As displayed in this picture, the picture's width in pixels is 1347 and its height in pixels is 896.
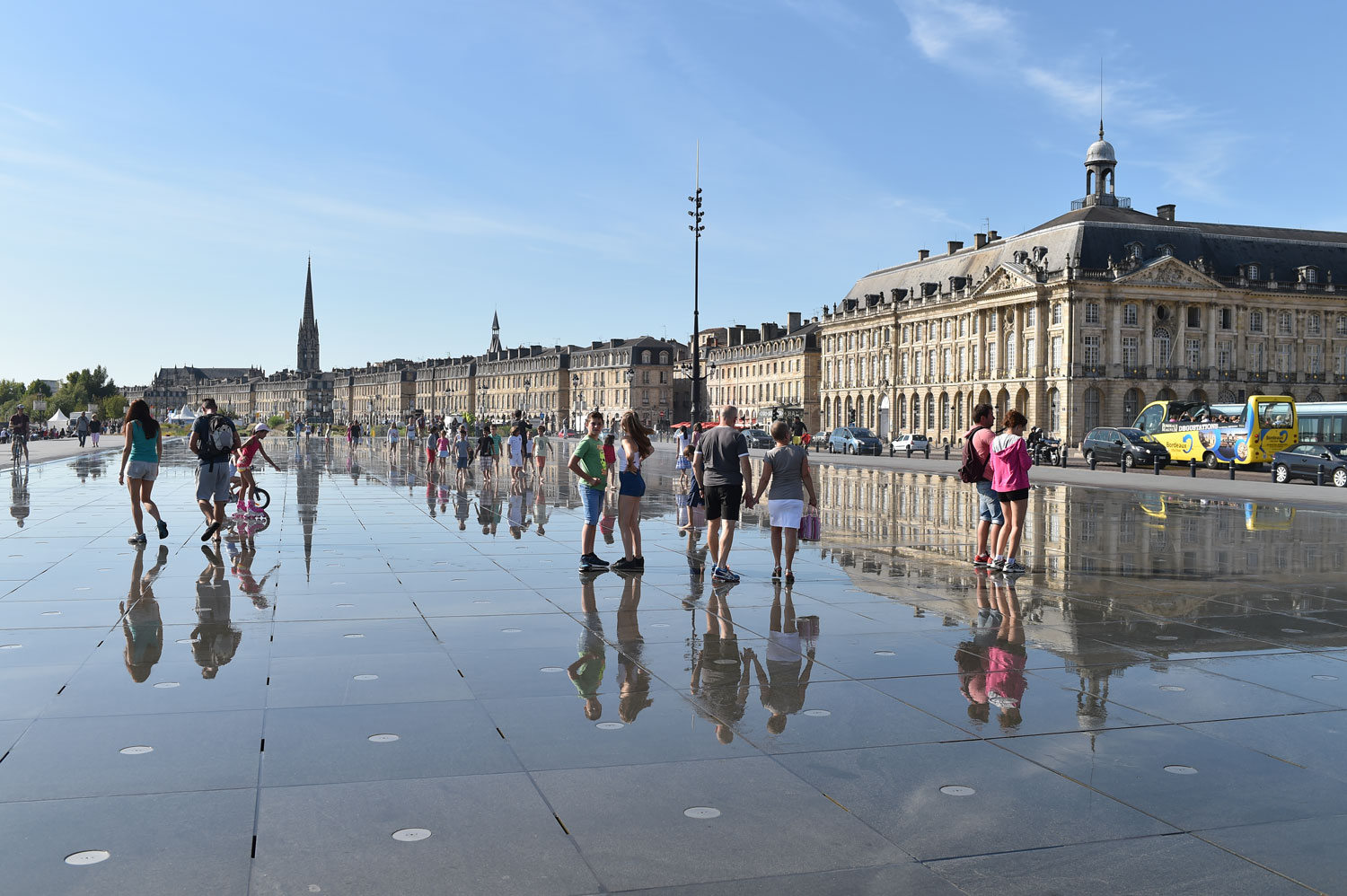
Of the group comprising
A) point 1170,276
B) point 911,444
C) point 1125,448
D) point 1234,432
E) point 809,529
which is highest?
point 1170,276

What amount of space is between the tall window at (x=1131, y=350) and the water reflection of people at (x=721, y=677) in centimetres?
8405

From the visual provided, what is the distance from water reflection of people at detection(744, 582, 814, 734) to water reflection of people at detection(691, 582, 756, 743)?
0.37 ft

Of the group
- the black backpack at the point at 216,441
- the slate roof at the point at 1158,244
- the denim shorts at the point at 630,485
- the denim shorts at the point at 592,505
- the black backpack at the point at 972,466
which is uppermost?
the slate roof at the point at 1158,244

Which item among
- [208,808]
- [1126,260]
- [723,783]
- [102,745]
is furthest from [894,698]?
[1126,260]

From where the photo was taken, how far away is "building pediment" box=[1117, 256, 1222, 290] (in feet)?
277

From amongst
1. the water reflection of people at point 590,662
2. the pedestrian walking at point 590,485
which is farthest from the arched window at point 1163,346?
the water reflection of people at point 590,662

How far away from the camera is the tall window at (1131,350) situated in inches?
3391

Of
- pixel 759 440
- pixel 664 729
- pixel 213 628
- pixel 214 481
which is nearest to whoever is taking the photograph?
pixel 664 729

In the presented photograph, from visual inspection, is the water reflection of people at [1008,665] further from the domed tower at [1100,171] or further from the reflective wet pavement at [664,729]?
the domed tower at [1100,171]

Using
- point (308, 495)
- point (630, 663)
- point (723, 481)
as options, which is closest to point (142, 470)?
point (723, 481)

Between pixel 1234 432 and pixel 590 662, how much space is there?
41299 millimetres

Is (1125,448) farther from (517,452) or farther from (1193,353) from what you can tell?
(1193,353)

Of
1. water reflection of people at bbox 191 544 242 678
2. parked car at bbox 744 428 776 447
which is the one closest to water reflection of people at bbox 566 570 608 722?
water reflection of people at bbox 191 544 242 678

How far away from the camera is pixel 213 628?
853 centimetres
